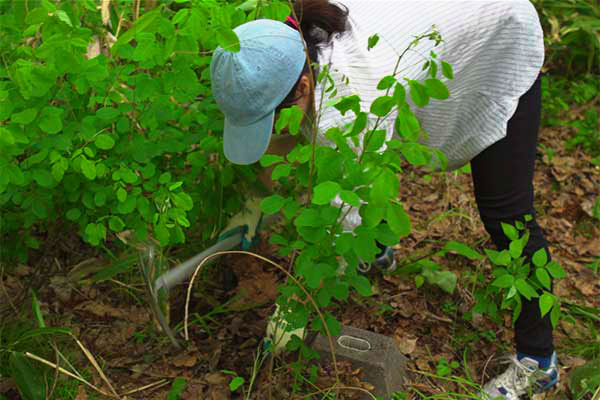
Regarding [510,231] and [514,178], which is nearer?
[510,231]

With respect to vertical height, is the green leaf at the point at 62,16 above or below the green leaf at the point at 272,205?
above

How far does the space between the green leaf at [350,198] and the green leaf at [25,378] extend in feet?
4.27

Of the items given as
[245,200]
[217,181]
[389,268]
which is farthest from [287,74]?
[389,268]

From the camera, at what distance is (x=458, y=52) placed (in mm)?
1767

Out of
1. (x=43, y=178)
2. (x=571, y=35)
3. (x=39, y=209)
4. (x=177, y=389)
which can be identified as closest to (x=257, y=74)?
(x=43, y=178)

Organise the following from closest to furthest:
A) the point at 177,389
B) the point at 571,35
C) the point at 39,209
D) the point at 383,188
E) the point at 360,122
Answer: the point at 383,188, the point at 360,122, the point at 39,209, the point at 177,389, the point at 571,35

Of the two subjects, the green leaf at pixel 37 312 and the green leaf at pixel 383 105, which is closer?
the green leaf at pixel 383 105

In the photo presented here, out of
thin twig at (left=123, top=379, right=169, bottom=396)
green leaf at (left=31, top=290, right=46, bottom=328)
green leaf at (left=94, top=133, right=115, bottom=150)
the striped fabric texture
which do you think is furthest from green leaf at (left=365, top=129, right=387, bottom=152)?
green leaf at (left=31, top=290, right=46, bottom=328)

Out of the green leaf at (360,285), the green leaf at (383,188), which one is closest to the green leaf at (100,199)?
the green leaf at (360,285)

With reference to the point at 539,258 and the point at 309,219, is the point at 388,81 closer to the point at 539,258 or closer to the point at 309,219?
the point at 309,219

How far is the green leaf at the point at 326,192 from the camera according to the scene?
1.25 metres

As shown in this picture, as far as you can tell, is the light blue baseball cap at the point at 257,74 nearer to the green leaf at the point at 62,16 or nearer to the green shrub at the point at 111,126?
the green shrub at the point at 111,126

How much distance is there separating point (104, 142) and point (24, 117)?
223 millimetres

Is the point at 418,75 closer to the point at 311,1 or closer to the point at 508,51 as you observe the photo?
the point at 508,51
